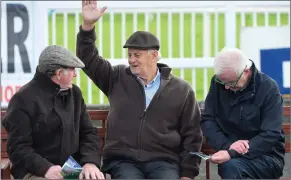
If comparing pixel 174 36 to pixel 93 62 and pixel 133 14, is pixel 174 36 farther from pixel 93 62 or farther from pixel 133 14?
pixel 93 62

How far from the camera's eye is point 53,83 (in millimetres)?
5879

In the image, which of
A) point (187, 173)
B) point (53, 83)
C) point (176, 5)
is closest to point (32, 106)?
point (53, 83)

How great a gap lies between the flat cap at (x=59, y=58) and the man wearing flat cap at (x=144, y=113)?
0.32 m

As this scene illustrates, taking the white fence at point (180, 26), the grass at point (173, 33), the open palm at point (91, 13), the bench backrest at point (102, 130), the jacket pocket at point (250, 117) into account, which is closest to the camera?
the jacket pocket at point (250, 117)

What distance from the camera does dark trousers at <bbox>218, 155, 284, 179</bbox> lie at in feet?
19.3

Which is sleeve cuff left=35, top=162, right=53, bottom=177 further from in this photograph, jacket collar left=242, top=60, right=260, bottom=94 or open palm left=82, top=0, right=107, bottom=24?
jacket collar left=242, top=60, right=260, bottom=94

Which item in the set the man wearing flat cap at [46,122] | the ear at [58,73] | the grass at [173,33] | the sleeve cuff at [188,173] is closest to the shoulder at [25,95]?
the man wearing flat cap at [46,122]

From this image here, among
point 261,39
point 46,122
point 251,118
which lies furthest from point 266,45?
point 46,122

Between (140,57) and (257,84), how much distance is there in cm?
78

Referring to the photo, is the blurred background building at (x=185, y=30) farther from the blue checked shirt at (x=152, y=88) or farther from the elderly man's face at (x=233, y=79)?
the elderly man's face at (x=233, y=79)

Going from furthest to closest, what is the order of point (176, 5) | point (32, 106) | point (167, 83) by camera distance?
point (176, 5) < point (167, 83) < point (32, 106)

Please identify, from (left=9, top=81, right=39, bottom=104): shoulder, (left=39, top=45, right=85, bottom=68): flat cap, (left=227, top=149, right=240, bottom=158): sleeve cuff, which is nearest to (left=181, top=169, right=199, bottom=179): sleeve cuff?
(left=227, top=149, right=240, bottom=158): sleeve cuff

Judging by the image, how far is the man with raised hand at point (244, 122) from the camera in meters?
5.93

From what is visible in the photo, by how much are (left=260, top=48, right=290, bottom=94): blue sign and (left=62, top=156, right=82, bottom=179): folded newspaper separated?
6059mm
